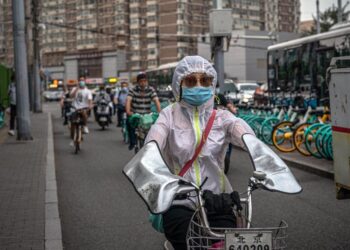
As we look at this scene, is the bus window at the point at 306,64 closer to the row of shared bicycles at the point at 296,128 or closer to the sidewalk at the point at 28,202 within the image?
the row of shared bicycles at the point at 296,128

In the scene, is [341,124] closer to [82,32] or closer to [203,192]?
[203,192]

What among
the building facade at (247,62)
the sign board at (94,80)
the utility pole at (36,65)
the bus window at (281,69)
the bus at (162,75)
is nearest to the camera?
the bus window at (281,69)

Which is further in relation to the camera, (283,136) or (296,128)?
(283,136)

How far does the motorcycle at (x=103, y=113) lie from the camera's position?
24.5 m

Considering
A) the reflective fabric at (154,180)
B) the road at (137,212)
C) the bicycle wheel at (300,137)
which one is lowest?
the road at (137,212)

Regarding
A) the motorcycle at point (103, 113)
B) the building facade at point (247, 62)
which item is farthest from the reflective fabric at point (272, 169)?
the building facade at point (247, 62)

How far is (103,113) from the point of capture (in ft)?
81.6

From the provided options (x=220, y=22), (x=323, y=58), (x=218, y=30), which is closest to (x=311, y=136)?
(x=218, y=30)

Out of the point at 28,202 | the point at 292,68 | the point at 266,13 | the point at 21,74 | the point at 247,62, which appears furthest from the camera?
the point at 247,62

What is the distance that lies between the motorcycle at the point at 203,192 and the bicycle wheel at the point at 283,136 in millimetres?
10563

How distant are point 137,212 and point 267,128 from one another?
25.7 ft

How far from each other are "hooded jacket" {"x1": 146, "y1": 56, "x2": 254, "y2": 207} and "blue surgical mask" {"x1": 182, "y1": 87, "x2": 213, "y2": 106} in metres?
0.03

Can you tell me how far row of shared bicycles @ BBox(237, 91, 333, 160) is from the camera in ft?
39.0

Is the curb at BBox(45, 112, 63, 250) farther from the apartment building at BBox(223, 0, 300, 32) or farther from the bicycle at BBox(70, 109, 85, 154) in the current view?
the apartment building at BBox(223, 0, 300, 32)
